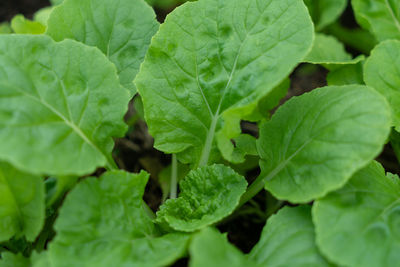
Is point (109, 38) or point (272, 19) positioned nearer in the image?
point (272, 19)

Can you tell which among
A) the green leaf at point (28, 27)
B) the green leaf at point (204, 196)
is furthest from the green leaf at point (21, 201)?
the green leaf at point (28, 27)

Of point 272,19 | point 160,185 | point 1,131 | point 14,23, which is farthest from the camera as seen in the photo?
point 160,185

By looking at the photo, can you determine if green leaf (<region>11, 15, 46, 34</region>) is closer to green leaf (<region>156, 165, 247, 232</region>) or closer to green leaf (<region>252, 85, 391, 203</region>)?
green leaf (<region>156, 165, 247, 232</region>)

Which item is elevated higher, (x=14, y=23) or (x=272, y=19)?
(x=272, y=19)

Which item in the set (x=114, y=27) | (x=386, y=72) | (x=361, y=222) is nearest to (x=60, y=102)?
(x=114, y=27)

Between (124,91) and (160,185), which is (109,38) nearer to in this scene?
(124,91)

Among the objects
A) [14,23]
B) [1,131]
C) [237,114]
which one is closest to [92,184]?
[1,131]

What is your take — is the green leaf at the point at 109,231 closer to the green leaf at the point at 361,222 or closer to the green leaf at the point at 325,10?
the green leaf at the point at 361,222
